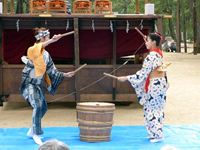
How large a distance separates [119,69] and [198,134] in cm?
329

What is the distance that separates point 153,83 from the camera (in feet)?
22.3

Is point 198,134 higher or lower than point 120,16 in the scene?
lower

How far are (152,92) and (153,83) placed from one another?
0.41 ft

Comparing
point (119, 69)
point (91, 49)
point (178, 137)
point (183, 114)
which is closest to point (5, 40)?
point (91, 49)

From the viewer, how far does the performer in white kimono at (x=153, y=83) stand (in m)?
6.74

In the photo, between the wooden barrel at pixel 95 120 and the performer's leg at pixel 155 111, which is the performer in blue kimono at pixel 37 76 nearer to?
the wooden barrel at pixel 95 120

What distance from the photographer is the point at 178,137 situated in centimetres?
724

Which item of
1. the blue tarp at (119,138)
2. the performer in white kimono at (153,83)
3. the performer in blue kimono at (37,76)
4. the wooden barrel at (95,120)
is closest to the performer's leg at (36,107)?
the performer in blue kimono at (37,76)

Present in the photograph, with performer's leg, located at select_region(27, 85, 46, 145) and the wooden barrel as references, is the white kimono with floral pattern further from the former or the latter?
performer's leg, located at select_region(27, 85, 46, 145)

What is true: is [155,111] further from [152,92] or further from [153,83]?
[153,83]

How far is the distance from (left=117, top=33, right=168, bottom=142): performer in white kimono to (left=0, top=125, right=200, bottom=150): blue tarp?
0.83ft

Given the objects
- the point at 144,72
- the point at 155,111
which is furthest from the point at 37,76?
the point at 155,111

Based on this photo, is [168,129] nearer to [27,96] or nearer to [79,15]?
[27,96]

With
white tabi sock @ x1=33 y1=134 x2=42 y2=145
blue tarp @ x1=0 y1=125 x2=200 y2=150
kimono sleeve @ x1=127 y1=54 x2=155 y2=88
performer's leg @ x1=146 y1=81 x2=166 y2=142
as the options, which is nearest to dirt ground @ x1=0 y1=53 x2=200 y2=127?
blue tarp @ x1=0 y1=125 x2=200 y2=150
